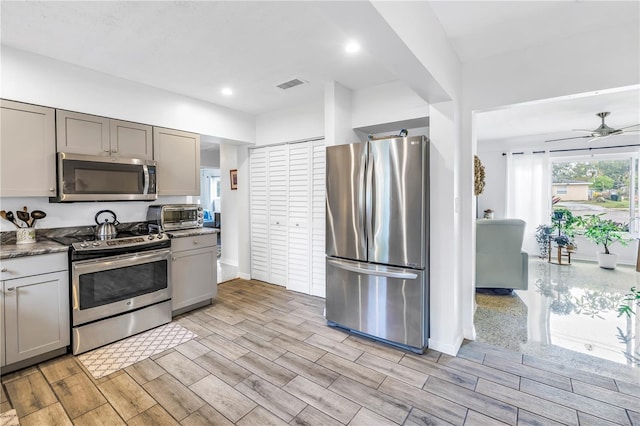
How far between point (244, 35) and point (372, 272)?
2.23 m

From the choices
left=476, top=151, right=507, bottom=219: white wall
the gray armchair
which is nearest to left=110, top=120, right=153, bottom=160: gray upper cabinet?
the gray armchair

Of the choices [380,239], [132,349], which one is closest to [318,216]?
[380,239]

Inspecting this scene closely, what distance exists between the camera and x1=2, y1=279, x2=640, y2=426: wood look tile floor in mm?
1781

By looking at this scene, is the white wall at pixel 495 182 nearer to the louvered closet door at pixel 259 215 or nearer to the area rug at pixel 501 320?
the area rug at pixel 501 320

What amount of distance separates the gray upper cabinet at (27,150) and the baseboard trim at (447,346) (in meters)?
3.65

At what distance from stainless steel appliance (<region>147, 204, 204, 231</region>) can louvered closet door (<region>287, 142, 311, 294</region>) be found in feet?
4.06

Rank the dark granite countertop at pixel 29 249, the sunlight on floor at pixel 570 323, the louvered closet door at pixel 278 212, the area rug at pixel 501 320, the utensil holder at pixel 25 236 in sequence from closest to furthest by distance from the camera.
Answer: the dark granite countertop at pixel 29 249 < the sunlight on floor at pixel 570 323 < the utensil holder at pixel 25 236 < the area rug at pixel 501 320 < the louvered closet door at pixel 278 212

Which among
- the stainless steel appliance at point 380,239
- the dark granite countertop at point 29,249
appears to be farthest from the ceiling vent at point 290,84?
the dark granite countertop at point 29,249

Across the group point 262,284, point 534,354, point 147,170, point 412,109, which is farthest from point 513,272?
point 147,170

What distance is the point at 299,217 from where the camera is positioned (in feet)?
13.2

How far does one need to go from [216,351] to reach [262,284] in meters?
1.86

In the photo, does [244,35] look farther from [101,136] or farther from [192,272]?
[192,272]

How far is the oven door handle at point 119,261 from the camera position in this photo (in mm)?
2467

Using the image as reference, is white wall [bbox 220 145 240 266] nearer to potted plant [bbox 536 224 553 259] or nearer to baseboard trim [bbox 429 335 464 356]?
baseboard trim [bbox 429 335 464 356]
